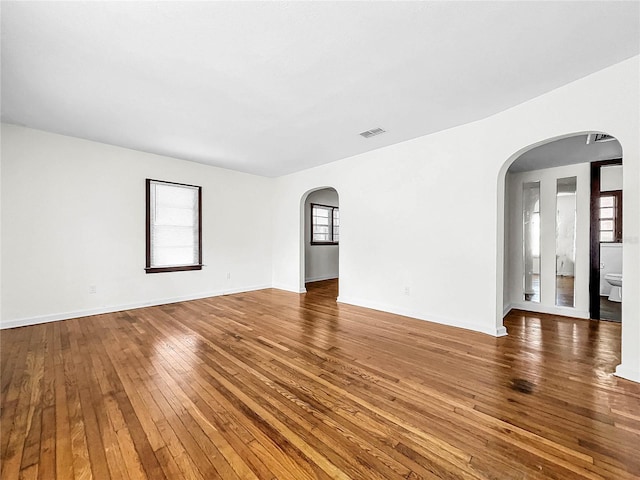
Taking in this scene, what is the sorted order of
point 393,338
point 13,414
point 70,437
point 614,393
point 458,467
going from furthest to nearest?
point 393,338, point 614,393, point 13,414, point 70,437, point 458,467

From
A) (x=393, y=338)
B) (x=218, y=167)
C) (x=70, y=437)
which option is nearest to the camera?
(x=70, y=437)

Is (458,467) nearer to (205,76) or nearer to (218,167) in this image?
(205,76)

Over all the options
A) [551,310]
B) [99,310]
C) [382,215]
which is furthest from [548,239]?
[99,310]

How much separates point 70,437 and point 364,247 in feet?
13.0

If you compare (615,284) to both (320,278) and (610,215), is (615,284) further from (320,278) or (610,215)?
(320,278)

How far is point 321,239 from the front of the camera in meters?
7.83

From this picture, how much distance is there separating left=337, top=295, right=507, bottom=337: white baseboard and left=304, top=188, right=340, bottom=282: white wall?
252cm

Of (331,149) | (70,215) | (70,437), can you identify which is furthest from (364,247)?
(70,215)

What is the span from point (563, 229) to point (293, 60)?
15.6 feet

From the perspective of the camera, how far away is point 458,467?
139 centimetres

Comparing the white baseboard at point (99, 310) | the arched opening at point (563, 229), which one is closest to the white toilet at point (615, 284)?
the arched opening at point (563, 229)

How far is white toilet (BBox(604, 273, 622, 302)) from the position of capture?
4.42m

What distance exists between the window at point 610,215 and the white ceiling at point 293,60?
8.79 feet

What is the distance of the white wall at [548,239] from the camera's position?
13.5ft
